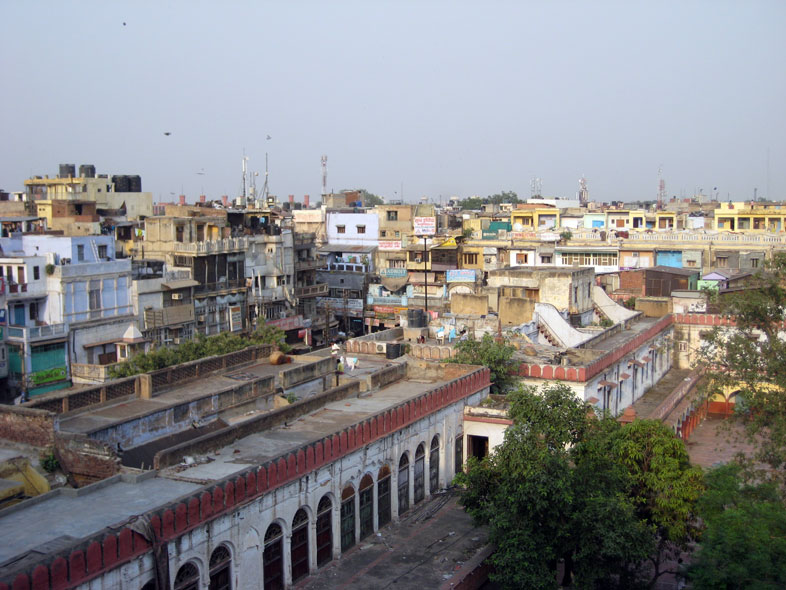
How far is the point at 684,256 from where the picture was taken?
2201 inches

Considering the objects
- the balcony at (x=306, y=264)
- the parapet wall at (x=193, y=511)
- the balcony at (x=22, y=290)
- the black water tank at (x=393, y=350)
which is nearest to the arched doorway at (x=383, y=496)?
the parapet wall at (x=193, y=511)

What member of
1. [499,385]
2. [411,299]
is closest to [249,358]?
[499,385]

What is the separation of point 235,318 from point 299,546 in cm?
2790

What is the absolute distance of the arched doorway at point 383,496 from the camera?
70.6 ft

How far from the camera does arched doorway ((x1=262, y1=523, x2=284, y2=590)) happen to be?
17.3 metres

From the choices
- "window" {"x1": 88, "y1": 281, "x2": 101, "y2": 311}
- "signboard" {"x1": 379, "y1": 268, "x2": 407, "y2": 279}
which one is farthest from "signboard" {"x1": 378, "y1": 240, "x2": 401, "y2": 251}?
"window" {"x1": 88, "y1": 281, "x2": 101, "y2": 311}

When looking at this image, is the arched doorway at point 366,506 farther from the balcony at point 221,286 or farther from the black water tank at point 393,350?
the balcony at point 221,286

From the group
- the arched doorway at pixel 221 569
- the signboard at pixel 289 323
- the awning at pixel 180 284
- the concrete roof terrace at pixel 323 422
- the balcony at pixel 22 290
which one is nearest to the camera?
the arched doorway at pixel 221 569

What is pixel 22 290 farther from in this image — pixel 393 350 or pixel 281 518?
pixel 281 518

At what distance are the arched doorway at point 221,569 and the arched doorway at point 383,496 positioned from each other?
5.94m

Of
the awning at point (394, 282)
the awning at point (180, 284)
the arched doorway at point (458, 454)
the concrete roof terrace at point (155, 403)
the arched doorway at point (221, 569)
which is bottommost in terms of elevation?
the arched doorway at point (458, 454)

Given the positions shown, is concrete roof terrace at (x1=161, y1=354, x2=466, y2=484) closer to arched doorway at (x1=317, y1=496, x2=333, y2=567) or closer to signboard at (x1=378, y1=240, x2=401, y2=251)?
arched doorway at (x1=317, y1=496, x2=333, y2=567)

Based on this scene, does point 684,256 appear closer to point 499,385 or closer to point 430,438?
point 499,385

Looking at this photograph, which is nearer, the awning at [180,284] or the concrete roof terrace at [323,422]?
the concrete roof terrace at [323,422]
